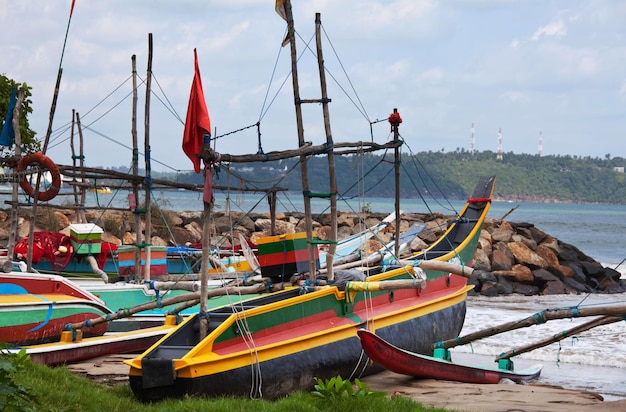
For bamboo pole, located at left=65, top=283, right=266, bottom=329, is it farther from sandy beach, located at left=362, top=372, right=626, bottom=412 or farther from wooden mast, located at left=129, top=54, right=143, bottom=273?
wooden mast, located at left=129, top=54, right=143, bottom=273

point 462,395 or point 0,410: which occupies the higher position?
point 0,410

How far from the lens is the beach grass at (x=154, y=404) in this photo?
11.3 metres

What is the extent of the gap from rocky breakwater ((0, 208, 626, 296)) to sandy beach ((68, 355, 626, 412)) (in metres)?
17.7

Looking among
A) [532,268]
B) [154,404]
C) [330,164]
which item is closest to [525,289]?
[532,268]

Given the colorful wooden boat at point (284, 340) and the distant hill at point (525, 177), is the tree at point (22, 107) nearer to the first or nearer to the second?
the colorful wooden boat at point (284, 340)

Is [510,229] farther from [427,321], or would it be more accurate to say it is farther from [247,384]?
[247,384]

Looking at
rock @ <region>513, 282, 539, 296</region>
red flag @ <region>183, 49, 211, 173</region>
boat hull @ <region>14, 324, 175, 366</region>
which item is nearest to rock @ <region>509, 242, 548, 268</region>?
rock @ <region>513, 282, 539, 296</region>

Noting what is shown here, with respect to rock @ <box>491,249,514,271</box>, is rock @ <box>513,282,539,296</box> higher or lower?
lower

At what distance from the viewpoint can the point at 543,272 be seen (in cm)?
3888

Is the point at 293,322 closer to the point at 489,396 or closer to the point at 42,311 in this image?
the point at 489,396

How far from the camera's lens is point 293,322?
49.0ft

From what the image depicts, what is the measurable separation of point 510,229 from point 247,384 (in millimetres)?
33639

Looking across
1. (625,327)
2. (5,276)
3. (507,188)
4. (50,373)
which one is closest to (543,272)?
(625,327)

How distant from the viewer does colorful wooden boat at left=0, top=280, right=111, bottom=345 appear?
16.4 metres
